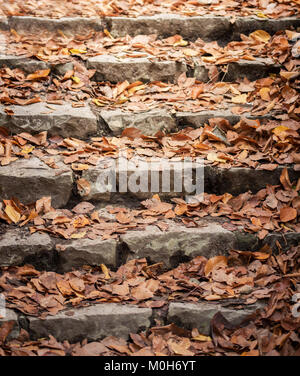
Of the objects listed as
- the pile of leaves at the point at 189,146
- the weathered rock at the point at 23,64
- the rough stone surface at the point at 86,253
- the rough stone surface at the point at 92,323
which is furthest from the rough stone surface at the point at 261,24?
the rough stone surface at the point at 92,323

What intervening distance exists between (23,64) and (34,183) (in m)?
1.30

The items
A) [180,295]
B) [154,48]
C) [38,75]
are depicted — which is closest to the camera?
[180,295]

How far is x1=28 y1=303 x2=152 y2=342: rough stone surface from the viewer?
2115 millimetres

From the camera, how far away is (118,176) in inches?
108

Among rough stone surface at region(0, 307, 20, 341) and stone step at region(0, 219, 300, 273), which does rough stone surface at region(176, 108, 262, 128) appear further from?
rough stone surface at region(0, 307, 20, 341)

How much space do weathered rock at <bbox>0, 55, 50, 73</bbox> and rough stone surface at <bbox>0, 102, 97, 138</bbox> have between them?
0.50 m

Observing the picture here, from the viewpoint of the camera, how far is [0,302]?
216 cm

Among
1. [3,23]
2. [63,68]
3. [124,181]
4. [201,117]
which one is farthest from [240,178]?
[3,23]

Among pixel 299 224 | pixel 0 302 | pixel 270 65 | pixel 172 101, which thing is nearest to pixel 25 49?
pixel 172 101

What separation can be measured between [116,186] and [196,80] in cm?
132

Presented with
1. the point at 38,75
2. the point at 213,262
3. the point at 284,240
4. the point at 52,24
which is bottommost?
the point at 213,262

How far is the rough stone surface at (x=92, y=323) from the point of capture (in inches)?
83.3

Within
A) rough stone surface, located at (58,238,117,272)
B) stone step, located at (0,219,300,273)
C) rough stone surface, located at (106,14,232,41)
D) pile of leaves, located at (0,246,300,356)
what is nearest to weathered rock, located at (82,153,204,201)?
stone step, located at (0,219,300,273)

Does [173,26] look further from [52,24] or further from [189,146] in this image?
[189,146]
